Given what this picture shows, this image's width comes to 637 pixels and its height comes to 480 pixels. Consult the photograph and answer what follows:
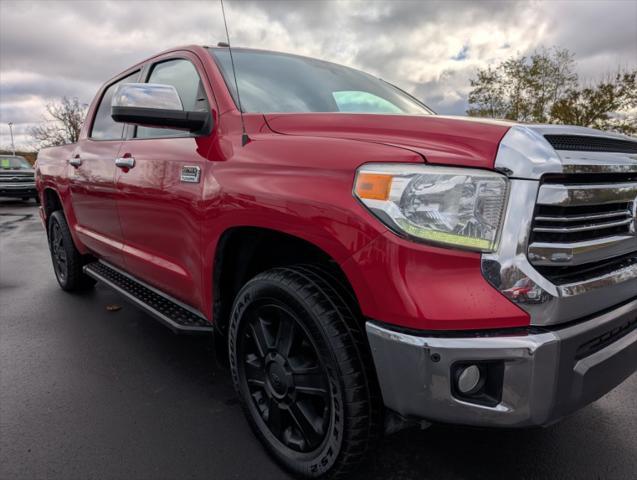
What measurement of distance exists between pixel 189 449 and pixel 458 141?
5.76 ft

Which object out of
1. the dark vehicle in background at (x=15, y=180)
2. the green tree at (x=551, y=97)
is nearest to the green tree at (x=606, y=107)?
the green tree at (x=551, y=97)

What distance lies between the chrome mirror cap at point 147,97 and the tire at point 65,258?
8.52 ft

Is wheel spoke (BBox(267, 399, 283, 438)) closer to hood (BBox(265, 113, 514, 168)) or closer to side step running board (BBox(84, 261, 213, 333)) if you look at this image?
side step running board (BBox(84, 261, 213, 333))

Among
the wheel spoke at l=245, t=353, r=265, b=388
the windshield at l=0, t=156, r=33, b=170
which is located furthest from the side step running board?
the windshield at l=0, t=156, r=33, b=170

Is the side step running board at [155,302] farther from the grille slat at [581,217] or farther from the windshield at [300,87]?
the grille slat at [581,217]

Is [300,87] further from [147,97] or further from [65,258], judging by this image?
[65,258]

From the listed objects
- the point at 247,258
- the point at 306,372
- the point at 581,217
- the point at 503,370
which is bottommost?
the point at 306,372

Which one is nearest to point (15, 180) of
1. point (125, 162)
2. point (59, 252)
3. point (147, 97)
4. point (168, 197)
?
point (59, 252)

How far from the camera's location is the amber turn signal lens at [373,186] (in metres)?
1.48

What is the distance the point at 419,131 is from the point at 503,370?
835 mm

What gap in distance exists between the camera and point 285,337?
1.92 meters

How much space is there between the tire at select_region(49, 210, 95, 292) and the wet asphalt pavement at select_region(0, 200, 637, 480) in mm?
1114

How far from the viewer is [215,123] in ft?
7.38

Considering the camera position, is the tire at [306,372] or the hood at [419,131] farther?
the tire at [306,372]
